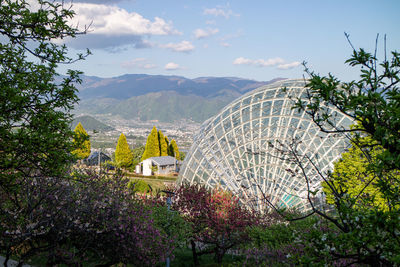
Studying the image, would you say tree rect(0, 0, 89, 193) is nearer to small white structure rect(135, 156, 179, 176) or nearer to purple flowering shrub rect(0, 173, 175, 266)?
purple flowering shrub rect(0, 173, 175, 266)

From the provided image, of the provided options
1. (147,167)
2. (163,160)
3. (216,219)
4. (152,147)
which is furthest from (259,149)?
(152,147)

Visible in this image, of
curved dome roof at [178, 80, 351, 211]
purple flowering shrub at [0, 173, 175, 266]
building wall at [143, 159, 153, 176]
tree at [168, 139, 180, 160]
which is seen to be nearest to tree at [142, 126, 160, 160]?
building wall at [143, 159, 153, 176]

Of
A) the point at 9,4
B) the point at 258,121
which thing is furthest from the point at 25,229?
the point at 258,121

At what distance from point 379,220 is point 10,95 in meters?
7.31

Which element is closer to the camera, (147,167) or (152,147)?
(147,167)

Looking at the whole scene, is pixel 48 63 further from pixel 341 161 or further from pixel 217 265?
pixel 341 161

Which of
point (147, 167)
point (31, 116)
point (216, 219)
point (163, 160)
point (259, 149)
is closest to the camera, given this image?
point (31, 116)

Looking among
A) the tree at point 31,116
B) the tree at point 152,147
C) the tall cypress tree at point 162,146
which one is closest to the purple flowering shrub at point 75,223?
the tree at point 31,116

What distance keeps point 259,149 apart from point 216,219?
5903mm

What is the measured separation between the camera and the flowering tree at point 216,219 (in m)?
14.5

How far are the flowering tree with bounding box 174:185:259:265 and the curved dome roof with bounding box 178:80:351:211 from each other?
2.92m

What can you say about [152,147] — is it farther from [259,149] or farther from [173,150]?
[259,149]

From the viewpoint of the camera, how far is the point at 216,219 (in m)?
14.3

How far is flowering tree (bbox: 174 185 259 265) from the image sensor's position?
1445cm
